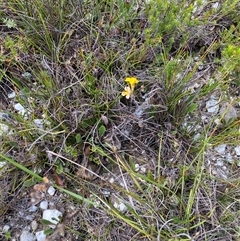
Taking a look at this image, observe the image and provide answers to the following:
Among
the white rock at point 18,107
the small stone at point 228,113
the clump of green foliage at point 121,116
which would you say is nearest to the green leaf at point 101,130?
the clump of green foliage at point 121,116

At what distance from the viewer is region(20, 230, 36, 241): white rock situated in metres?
1.26

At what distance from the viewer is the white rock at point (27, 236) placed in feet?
4.13

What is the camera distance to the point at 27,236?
4.14 ft

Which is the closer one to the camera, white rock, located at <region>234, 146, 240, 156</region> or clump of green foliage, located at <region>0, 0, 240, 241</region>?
clump of green foliage, located at <region>0, 0, 240, 241</region>

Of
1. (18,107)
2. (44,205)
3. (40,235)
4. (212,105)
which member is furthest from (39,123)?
(212,105)

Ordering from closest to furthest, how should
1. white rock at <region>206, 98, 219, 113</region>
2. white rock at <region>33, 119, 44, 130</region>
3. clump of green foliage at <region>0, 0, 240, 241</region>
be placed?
clump of green foliage at <region>0, 0, 240, 241</region> → white rock at <region>33, 119, 44, 130</region> → white rock at <region>206, 98, 219, 113</region>

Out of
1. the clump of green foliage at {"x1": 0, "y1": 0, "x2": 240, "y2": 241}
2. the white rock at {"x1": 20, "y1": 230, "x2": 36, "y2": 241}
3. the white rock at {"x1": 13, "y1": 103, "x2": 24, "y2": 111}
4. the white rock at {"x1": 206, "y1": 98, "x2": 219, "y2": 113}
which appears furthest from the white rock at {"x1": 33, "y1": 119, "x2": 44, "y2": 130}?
the white rock at {"x1": 206, "y1": 98, "x2": 219, "y2": 113}

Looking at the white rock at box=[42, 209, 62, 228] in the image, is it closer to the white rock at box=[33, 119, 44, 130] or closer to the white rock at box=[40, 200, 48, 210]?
the white rock at box=[40, 200, 48, 210]

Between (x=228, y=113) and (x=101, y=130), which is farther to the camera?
(x=228, y=113)

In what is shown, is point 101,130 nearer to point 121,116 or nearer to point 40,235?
point 121,116

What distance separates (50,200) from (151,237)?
16.0 inches

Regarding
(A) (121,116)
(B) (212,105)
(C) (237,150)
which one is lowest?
(C) (237,150)

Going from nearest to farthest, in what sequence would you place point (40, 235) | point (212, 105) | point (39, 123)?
point (40, 235) < point (39, 123) < point (212, 105)

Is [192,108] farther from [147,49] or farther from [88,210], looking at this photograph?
[88,210]
